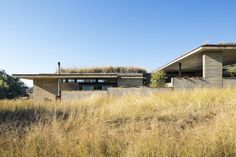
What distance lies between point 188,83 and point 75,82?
12.4 metres

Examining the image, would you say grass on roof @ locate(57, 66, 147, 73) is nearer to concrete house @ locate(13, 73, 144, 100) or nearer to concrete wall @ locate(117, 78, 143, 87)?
concrete house @ locate(13, 73, 144, 100)

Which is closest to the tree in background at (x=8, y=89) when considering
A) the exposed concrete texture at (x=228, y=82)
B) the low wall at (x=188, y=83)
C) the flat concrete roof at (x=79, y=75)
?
the flat concrete roof at (x=79, y=75)

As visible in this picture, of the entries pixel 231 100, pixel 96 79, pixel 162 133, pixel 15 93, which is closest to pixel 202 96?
pixel 231 100

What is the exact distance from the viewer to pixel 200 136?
591 cm

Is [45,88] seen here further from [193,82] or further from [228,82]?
[228,82]

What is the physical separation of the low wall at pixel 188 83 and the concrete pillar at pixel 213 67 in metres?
0.38

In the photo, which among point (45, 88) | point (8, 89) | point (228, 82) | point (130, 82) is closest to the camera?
point (228, 82)

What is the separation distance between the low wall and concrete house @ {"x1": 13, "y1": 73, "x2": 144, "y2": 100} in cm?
724

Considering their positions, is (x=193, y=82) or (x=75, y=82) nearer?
(x=193, y=82)

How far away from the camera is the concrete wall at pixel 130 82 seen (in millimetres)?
27172

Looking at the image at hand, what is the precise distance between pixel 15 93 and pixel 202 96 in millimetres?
41180

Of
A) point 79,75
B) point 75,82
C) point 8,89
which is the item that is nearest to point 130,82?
point 79,75

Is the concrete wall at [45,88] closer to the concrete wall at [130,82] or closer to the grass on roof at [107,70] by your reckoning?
the grass on roof at [107,70]

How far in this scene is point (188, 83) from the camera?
781 inches
